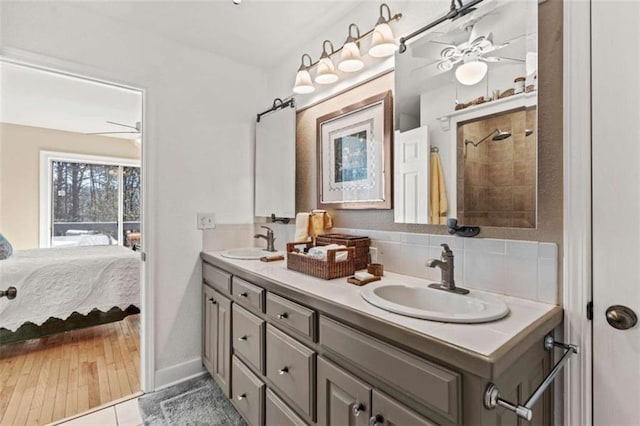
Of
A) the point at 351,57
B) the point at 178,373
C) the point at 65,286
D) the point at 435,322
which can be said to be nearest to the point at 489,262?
the point at 435,322

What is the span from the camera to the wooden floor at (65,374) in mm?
1833

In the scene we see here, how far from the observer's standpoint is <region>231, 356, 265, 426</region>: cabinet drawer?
1455 mm

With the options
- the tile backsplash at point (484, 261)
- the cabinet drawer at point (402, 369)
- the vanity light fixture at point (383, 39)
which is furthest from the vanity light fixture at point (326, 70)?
the cabinet drawer at point (402, 369)

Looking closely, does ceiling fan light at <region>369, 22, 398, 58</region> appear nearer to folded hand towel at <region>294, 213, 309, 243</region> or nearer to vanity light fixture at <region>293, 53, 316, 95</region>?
vanity light fixture at <region>293, 53, 316, 95</region>

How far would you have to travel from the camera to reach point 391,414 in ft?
2.86

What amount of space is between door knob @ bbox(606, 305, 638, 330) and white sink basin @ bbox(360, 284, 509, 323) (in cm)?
29

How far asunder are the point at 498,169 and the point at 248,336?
1.39 metres

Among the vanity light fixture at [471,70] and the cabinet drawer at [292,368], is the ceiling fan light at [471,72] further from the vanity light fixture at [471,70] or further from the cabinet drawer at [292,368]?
the cabinet drawer at [292,368]

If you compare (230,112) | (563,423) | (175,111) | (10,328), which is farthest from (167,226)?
(563,423)

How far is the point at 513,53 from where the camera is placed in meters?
1.12

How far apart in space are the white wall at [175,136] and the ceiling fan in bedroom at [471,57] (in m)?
1.45

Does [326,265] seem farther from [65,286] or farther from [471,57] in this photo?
[65,286]

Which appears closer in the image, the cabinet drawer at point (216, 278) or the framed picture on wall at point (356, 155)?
the framed picture on wall at point (356, 155)

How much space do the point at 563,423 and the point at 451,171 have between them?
958 millimetres
